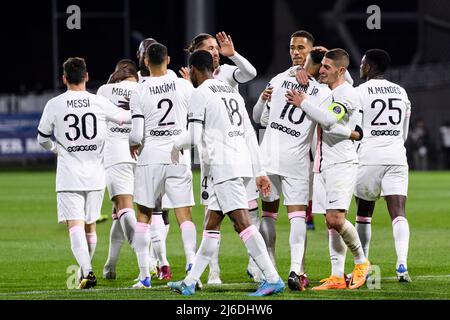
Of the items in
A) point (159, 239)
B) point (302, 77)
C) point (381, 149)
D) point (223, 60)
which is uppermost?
point (223, 60)

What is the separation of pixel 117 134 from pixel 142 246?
1.91m

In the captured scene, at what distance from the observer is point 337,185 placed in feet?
33.4

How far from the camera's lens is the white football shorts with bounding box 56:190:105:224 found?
35.4 ft

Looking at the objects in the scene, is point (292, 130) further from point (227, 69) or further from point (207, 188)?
point (227, 69)

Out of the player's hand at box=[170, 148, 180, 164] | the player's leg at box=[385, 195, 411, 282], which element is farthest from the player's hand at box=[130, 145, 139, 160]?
the player's leg at box=[385, 195, 411, 282]

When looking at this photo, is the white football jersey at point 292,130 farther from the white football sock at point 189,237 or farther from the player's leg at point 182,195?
the white football sock at point 189,237

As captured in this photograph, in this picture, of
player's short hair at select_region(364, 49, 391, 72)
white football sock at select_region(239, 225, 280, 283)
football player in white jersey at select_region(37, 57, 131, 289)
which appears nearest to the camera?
white football sock at select_region(239, 225, 280, 283)

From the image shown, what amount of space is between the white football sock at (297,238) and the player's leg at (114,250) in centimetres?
235

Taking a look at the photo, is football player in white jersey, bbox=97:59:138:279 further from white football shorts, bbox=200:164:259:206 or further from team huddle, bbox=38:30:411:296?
white football shorts, bbox=200:164:259:206

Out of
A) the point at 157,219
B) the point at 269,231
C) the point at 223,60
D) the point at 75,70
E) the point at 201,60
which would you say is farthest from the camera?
the point at 223,60

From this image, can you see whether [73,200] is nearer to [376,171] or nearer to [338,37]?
[376,171]

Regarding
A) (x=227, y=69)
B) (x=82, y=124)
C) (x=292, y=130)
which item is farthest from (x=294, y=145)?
(x=82, y=124)

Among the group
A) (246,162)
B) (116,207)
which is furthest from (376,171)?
(116,207)

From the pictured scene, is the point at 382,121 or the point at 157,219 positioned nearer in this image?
the point at 382,121
